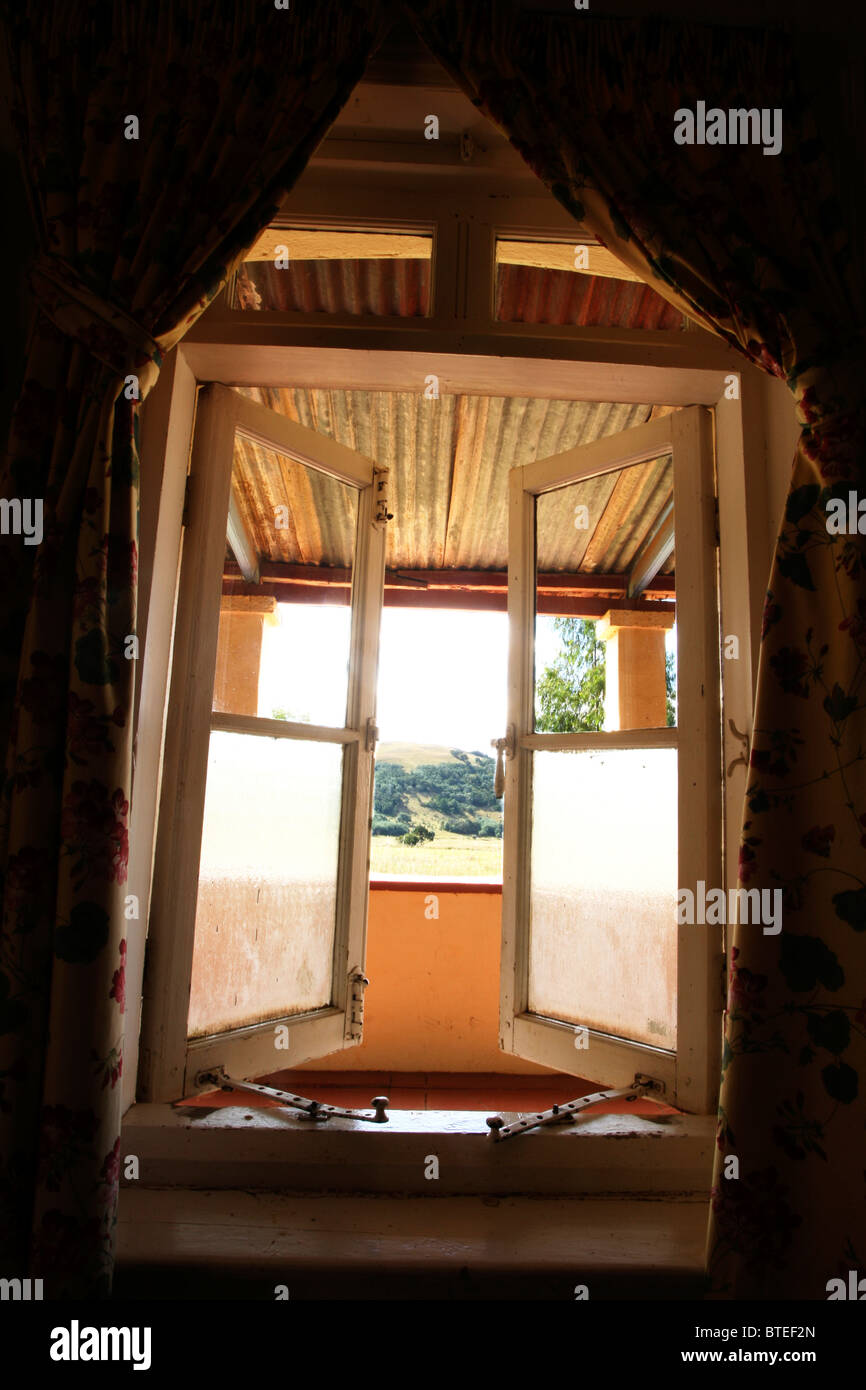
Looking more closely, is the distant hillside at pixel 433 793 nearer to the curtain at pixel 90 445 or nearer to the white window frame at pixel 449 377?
the white window frame at pixel 449 377

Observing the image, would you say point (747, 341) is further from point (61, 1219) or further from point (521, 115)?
point (61, 1219)

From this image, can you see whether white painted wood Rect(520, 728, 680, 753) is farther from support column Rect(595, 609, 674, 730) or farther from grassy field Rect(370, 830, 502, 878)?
grassy field Rect(370, 830, 502, 878)

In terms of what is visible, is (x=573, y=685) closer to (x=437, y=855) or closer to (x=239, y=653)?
(x=239, y=653)

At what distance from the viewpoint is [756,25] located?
1442mm

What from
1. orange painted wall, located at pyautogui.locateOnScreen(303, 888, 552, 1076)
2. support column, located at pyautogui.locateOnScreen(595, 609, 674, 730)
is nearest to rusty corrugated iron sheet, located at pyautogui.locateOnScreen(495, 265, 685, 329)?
support column, located at pyautogui.locateOnScreen(595, 609, 674, 730)

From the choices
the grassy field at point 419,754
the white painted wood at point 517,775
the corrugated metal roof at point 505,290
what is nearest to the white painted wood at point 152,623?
the corrugated metal roof at point 505,290

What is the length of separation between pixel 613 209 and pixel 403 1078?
9.99 ft

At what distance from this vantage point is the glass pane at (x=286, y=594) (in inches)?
63.7

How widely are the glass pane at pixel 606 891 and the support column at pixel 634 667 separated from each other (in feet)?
0.28

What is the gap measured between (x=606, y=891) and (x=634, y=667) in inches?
20.4

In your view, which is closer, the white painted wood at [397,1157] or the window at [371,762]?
the white painted wood at [397,1157]

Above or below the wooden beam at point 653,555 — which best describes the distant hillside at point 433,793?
below

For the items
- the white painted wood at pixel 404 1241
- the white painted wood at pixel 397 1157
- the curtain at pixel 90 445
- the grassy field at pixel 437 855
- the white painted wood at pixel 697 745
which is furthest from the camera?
the grassy field at pixel 437 855

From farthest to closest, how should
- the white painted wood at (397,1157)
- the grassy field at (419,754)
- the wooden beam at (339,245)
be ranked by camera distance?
the grassy field at (419,754), the wooden beam at (339,245), the white painted wood at (397,1157)
